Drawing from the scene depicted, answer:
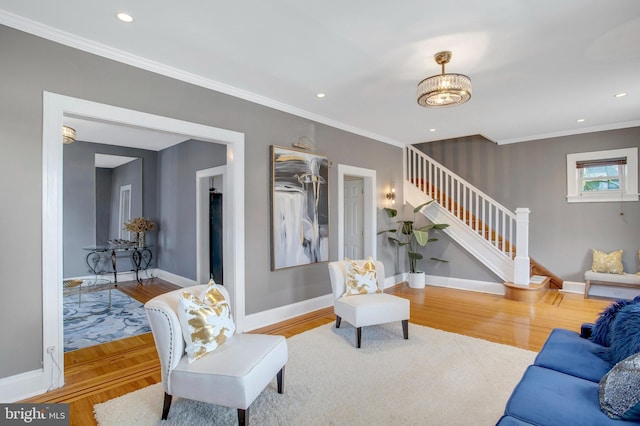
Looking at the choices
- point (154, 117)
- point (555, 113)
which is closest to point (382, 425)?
point (154, 117)

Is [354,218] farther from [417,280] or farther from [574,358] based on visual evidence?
[574,358]

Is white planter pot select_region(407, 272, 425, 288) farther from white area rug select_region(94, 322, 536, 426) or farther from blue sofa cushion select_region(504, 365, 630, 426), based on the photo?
blue sofa cushion select_region(504, 365, 630, 426)

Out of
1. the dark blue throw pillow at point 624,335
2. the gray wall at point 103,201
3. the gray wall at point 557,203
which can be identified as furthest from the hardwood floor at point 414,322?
the gray wall at point 103,201

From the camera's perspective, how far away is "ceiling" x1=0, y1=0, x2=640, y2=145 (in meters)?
2.29

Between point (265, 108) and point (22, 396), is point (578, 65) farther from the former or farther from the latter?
point (22, 396)

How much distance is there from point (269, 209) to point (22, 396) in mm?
2753

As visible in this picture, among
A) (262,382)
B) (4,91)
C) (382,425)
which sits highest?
(4,91)

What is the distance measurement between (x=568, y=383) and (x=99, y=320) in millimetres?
5006

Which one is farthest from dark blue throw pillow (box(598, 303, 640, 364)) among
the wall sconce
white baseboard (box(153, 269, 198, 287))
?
white baseboard (box(153, 269, 198, 287))

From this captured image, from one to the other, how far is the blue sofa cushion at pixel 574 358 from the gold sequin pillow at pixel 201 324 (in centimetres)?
215

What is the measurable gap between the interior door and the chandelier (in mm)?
3253

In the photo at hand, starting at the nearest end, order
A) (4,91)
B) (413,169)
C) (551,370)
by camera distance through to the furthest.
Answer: (551,370), (4,91), (413,169)

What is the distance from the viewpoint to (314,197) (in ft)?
15.3

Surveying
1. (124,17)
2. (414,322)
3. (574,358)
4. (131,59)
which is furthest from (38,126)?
(414,322)
